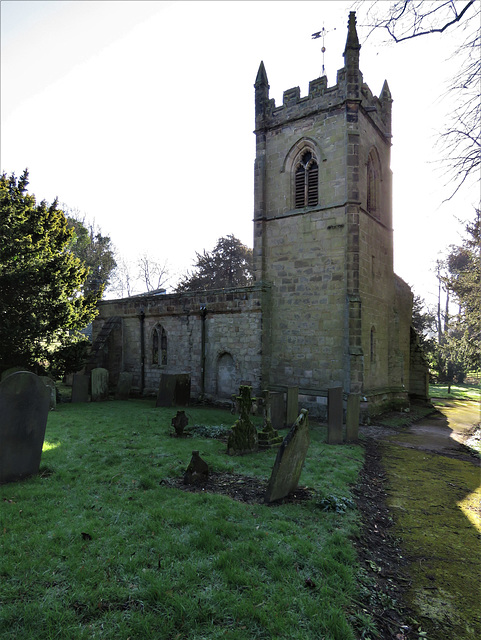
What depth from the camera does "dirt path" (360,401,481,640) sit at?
10.9 feet

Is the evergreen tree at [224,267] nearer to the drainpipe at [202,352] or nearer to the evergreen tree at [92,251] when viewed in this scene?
the evergreen tree at [92,251]

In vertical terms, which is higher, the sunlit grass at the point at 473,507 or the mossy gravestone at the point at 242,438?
the mossy gravestone at the point at 242,438

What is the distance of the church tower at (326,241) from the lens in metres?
13.2

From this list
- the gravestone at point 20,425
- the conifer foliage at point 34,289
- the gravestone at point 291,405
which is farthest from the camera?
the conifer foliage at point 34,289

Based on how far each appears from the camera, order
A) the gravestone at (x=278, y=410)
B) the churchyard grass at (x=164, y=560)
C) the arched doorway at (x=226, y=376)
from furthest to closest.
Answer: the arched doorway at (x=226, y=376) < the gravestone at (x=278, y=410) < the churchyard grass at (x=164, y=560)

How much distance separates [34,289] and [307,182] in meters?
11.1

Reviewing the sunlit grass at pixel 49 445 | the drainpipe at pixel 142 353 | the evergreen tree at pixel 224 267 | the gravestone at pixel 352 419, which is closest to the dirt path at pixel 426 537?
the gravestone at pixel 352 419

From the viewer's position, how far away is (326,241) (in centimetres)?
1370

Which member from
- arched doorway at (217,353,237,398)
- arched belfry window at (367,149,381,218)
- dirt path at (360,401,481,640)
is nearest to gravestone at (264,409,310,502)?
dirt path at (360,401,481,640)

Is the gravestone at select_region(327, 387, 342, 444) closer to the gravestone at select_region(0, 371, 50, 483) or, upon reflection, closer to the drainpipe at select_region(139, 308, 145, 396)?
the gravestone at select_region(0, 371, 50, 483)

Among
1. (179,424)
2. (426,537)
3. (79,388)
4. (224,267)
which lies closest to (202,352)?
(79,388)

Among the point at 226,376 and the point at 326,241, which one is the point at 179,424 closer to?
the point at 226,376

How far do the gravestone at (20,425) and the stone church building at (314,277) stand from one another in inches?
345

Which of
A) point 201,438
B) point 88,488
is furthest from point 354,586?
point 201,438
